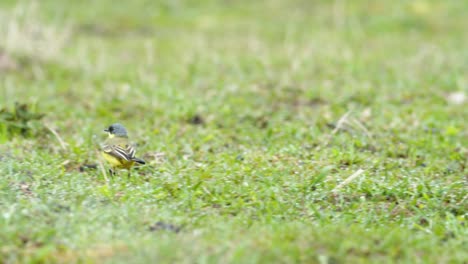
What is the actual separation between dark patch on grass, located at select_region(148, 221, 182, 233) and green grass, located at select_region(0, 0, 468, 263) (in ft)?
0.04

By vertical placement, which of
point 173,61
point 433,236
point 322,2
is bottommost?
point 433,236

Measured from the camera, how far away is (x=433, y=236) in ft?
Answer: 14.5

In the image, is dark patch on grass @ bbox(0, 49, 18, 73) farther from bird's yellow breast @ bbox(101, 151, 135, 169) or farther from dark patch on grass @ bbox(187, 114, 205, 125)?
bird's yellow breast @ bbox(101, 151, 135, 169)

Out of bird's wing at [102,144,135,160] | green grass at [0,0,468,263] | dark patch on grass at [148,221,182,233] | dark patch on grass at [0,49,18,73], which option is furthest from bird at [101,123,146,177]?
dark patch on grass at [0,49,18,73]

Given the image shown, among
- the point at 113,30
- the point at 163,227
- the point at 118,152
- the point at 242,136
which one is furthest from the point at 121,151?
the point at 113,30

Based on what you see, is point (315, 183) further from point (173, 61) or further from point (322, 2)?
point (322, 2)

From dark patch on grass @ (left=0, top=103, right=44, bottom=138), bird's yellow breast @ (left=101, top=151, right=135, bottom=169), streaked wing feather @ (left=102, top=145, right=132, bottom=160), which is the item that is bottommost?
bird's yellow breast @ (left=101, top=151, right=135, bottom=169)

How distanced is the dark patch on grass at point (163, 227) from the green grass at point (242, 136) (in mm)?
12

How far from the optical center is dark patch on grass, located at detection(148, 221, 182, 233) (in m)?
4.28

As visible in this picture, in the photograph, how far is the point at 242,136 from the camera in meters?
7.00

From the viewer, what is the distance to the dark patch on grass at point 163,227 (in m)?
4.28

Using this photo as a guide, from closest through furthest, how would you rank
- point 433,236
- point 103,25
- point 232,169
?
point 433,236 → point 232,169 → point 103,25

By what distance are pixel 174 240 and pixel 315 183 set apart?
1.54 meters

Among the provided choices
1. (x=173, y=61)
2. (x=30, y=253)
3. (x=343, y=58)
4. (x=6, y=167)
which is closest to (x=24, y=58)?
(x=173, y=61)
